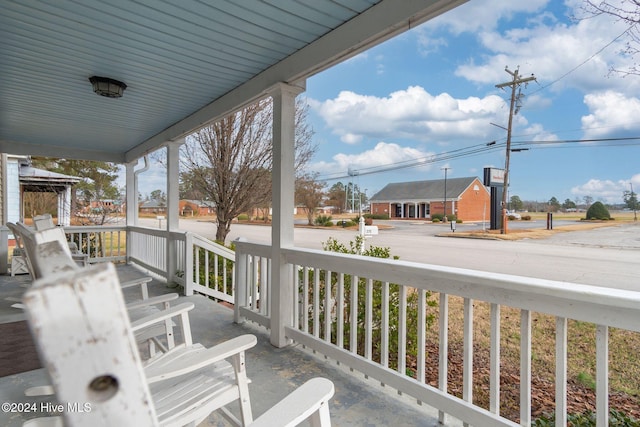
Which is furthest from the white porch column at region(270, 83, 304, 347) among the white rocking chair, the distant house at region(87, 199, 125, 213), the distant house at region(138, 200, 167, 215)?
the distant house at region(87, 199, 125, 213)

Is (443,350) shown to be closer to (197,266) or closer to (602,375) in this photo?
(602,375)

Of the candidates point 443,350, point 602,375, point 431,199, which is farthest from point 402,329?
point 431,199

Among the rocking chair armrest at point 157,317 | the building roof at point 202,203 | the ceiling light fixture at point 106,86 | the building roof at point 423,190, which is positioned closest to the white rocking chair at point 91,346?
the rocking chair armrest at point 157,317

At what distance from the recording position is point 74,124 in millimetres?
4809

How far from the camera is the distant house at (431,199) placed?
5750 millimetres

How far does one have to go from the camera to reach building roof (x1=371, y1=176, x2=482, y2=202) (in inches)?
252

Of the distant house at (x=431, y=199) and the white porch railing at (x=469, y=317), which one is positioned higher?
the distant house at (x=431, y=199)

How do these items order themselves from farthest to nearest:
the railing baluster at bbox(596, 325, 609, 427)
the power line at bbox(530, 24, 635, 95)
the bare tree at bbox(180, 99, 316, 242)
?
the bare tree at bbox(180, 99, 316, 242)
the power line at bbox(530, 24, 635, 95)
the railing baluster at bbox(596, 325, 609, 427)

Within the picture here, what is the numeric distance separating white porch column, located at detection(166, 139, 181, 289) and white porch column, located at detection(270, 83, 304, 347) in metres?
2.81

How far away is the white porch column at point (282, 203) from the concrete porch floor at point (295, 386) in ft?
0.92

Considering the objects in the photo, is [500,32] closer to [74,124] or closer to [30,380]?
[74,124]

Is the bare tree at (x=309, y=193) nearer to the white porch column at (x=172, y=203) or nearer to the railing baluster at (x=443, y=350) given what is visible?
the white porch column at (x=172, y=203)

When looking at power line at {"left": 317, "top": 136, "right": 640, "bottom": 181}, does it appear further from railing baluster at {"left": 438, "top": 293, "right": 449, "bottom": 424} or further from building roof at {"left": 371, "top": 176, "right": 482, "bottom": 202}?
railing baluster at {"left": 438, "top": 293, "right": 449, "bottom": 424}

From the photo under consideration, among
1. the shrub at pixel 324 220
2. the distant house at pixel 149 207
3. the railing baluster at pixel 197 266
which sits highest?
the distant house at pixel 149 207
